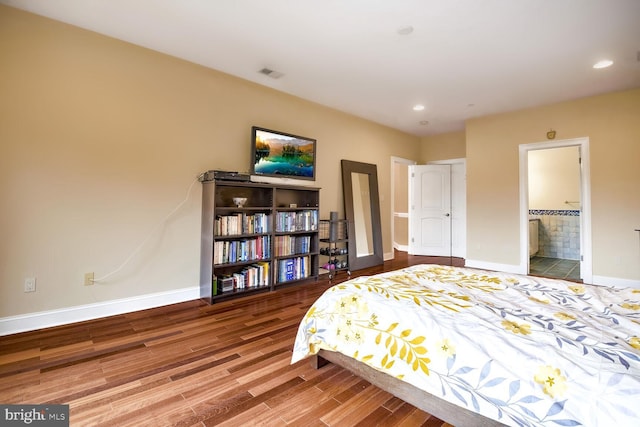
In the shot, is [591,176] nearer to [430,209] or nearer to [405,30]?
[430,209]

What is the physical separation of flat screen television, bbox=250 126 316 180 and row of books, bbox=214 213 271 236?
600 mm

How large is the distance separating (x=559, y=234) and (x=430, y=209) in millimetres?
2713

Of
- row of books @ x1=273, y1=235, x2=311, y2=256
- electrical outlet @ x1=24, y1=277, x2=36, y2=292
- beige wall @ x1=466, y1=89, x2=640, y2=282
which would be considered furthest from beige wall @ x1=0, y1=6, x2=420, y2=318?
beige wall @ x1=466, y1=89, x2=640, y2=282

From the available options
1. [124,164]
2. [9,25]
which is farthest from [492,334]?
[9,25]

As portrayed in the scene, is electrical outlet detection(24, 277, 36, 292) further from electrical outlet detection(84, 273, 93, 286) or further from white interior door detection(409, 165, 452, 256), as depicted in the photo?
white interior door detection(409, 165, 452, 256)

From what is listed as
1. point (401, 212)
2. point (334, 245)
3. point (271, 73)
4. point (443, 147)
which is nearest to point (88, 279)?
point (271, 73)

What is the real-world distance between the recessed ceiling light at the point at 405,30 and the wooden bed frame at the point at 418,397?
108 inches

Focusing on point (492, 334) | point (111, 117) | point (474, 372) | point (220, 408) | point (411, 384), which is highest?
point (111, 117)

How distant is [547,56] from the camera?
3.08m

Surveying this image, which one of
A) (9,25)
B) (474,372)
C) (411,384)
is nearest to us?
(474,372)

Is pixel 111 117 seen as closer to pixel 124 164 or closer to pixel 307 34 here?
pixel 124 164

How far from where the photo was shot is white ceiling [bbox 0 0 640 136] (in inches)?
93.7

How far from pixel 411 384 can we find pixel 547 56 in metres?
3.61

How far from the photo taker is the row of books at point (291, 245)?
12.4 ft
